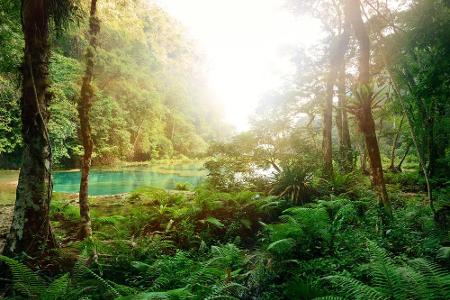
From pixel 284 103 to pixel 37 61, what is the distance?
31.6 ft

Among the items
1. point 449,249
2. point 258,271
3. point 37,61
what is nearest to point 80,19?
point 37,61

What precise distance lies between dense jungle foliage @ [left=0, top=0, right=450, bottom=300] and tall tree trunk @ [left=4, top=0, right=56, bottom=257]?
3cm

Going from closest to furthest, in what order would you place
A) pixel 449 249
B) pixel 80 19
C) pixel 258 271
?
pixel 449 249 → pixel 258 271 → pixel 80 19

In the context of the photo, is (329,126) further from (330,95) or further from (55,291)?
(55,291)

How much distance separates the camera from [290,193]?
30.8 feet

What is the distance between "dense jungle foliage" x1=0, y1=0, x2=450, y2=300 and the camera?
3.76 meters

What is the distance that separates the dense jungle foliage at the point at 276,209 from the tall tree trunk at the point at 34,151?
27 mm

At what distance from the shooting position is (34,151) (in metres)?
4.89

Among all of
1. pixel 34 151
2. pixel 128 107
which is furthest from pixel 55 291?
pixel 128 107

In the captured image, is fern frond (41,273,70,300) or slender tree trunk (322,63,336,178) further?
slender tree trunk (322,63,336,178)

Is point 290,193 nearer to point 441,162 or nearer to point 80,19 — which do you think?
point 441,162

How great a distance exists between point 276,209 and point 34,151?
574cm

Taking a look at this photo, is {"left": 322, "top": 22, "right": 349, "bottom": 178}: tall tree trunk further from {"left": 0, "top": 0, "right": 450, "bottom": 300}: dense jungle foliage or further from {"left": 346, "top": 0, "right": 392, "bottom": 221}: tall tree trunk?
{"left": 346, "top": 0, "right": 392, "bottom": 221}: tall tree trunk

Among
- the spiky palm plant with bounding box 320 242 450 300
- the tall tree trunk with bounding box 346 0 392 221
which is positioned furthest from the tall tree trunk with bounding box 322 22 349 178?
the spiky palm plant with bounding box 320 242 450 300
